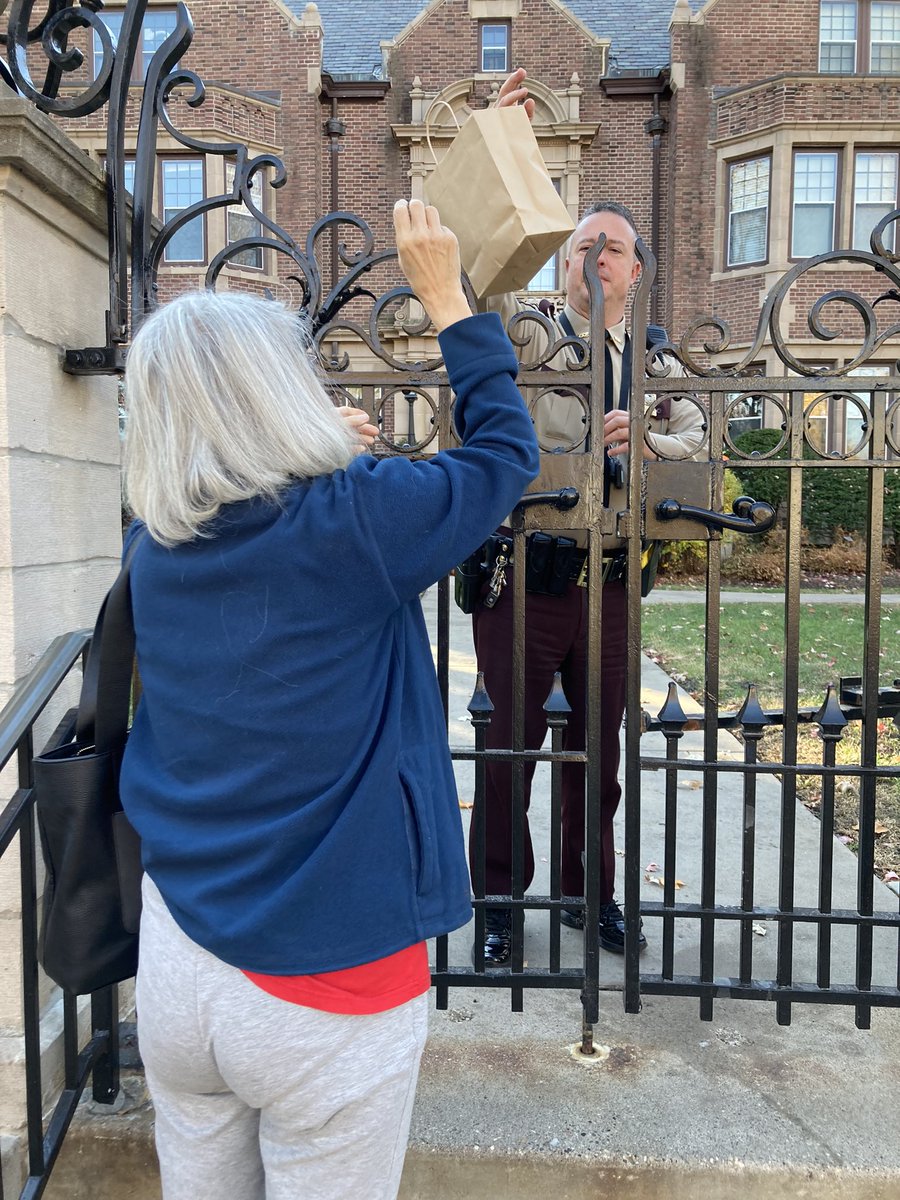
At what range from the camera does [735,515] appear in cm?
236

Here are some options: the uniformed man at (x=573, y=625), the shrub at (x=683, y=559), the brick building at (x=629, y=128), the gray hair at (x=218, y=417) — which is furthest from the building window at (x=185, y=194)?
the gray hair at (x=218, y=417)

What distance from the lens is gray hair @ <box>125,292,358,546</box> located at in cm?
127

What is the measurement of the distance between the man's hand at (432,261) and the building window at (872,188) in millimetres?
16853

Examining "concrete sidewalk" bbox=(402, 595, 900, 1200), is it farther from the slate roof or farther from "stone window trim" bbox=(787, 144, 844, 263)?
the slate roof

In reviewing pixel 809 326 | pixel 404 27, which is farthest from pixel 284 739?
pixel 404 27

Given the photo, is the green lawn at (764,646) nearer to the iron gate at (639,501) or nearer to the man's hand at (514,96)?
the iron gate at (639,501)

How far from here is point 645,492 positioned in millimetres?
2391

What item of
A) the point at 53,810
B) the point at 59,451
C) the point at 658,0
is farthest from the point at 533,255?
the point at 658,0

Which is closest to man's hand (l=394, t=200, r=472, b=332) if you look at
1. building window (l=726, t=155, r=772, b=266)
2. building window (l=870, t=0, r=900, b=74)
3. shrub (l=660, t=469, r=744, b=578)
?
shrub (l=660, t=469, r=744, b=578)

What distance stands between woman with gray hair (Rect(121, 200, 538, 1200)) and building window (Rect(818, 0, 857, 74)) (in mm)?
18669

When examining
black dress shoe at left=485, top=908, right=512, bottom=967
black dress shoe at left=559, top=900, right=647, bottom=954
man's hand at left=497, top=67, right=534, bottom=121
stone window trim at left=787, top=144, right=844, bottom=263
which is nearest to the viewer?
man's hand at left=497, top=67, right=534, bottom=121

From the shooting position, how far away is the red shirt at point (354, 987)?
1.34 metres

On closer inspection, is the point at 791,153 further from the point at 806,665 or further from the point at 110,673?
the point at 110,673

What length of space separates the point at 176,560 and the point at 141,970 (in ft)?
2.16
